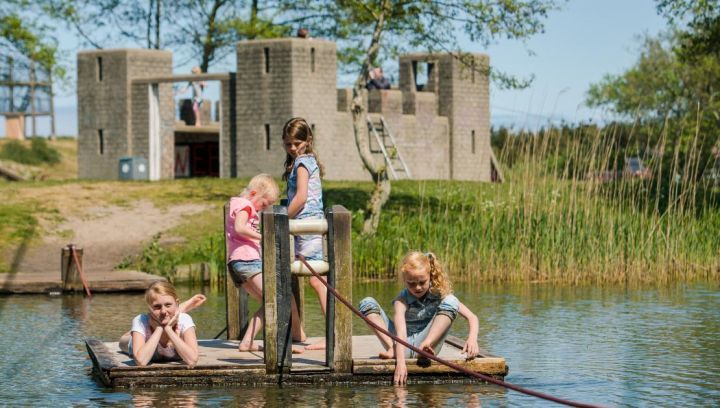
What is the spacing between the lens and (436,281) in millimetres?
12109

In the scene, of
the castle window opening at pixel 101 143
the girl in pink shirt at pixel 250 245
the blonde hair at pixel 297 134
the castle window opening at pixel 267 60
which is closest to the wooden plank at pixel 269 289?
the girl in pink shirt at pixel 250 245

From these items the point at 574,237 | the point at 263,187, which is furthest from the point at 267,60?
the point at 263,187

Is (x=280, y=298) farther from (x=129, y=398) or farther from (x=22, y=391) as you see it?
(x=22, y=391)

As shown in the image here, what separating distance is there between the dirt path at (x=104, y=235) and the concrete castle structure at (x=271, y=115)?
296 inches

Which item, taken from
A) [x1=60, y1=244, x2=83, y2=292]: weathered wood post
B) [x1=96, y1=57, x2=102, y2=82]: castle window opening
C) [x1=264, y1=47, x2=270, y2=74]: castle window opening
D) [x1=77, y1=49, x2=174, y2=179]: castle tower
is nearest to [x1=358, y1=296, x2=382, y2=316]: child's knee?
[x1=60, y1=244, x2=83, y2=292]: weathered wood post

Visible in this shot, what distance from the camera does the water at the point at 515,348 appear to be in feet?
38.4

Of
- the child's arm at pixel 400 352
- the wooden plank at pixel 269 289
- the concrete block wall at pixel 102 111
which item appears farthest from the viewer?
the concrete block wall at pixel 102 111

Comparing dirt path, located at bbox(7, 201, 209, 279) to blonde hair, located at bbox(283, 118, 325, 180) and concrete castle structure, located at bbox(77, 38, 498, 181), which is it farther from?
blonde hair, located at bbox(283, 118, 325, 180)

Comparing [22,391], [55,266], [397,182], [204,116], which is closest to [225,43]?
[204,116]

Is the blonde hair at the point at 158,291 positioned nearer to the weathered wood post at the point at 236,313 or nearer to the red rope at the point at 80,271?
A: the weathered wood post at the point at 236,313

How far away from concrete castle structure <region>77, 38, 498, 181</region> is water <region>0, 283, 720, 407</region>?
50.9ft

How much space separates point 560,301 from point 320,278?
27.3 feet

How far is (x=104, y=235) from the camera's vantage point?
28.1m

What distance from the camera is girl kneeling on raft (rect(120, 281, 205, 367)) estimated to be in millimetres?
12062
